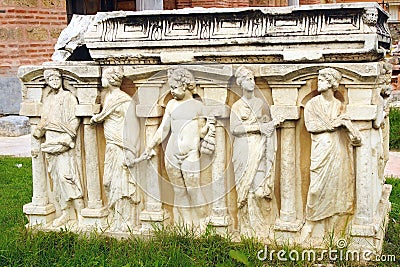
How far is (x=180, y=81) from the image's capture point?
4562 mm

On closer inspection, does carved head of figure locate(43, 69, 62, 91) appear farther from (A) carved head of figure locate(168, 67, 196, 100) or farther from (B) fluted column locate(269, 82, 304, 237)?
(B) fluted column locate(269, 82, 304, 237)

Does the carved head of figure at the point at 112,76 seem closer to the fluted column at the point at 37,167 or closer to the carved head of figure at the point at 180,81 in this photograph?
the carved head of figure at the point at 180,81

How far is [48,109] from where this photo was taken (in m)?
4.93

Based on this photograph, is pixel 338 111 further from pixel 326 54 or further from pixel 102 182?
pixel 102 182

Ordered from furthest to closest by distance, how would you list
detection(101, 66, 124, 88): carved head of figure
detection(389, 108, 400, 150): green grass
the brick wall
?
the brick wall
detection(389, 108, 400, 150): green grass
detection(101, 66, 124, 88): carved head of figure

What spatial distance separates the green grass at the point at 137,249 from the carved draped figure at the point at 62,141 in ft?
1.30

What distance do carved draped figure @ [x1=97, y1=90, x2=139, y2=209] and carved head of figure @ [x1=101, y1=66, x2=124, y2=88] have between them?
0.08 metres

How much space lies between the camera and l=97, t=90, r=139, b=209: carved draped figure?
15.6 ft

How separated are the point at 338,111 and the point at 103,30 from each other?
2.00m

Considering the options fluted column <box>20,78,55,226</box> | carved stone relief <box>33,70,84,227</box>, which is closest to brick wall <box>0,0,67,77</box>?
fluted column <box>20,78,55,226</box>

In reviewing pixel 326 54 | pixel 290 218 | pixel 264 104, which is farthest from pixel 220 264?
pixel 326 54

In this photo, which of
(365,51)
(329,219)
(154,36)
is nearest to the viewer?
(365,51)

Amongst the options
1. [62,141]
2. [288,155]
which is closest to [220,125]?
[288,155]

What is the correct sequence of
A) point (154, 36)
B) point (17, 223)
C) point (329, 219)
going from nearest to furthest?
point (329, 219)
point (154, 36)
point (17, 223)
